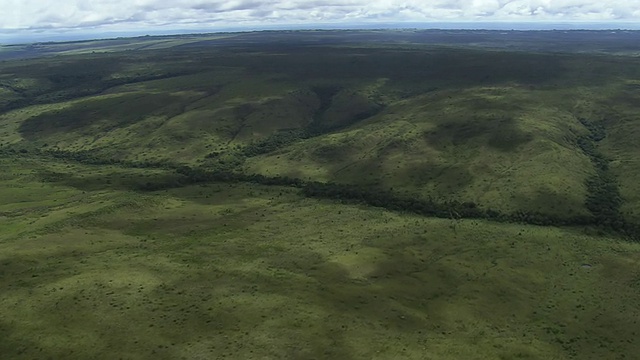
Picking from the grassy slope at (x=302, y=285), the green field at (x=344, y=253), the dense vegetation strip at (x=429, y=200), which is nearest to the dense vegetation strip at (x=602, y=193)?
the dense vegetation strip at (x=429, y=200)

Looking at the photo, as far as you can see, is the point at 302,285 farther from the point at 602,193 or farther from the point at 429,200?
the point at 602,193

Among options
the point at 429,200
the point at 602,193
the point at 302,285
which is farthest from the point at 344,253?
the point at 602,193

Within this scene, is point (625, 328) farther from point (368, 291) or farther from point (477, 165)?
point (477, 165)

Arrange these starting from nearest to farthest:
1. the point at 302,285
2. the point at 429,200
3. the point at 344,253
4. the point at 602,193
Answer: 1. the point at 302,285
2. the point at 344,253
3. the point at 602,193
4. the point at 429,200

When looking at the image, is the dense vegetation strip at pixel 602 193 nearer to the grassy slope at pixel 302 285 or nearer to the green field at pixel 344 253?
the green field at pixel 344 253

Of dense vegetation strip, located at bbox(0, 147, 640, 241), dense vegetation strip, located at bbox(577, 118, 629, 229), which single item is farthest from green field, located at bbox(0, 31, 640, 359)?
dense vegetation strip, located at bbox(577, 118, 629, 229)

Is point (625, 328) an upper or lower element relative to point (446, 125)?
lower

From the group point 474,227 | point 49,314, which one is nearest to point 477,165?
point 474,227

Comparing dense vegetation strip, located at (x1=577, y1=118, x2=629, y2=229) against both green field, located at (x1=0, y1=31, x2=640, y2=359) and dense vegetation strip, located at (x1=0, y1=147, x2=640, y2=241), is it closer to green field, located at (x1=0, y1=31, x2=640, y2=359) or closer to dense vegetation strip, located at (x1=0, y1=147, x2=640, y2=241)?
dense vegetation strip, located at (x1=0, y1=147, x2=640, y2=241)
